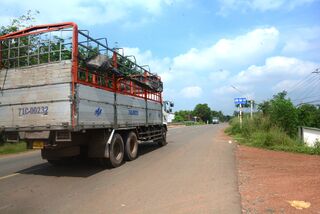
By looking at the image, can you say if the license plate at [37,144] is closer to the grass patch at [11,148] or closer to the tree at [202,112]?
the grass patch at [11,148]

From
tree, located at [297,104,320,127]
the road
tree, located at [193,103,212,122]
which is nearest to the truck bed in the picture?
the road

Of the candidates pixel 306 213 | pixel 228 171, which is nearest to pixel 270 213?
pixel 306 213

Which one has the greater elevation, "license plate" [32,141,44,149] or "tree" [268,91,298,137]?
"tree" [268,91,298,137]

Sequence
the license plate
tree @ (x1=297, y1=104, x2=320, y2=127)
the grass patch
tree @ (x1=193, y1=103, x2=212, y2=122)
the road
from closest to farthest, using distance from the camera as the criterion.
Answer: the road < the license plate < the grass patch < tree @ (x1=297, y1=104, x2=320, y2=127) < tree @ (x1=193, y1=103, x2=212, y2=122)

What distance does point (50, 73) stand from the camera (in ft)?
29.6

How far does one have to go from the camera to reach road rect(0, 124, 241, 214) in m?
6.18

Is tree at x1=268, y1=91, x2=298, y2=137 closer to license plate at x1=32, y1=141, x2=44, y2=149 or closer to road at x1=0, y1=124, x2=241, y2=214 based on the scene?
road at x1=0, y1=124, x2=241, y2=214

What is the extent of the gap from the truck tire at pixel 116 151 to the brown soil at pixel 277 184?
3.85 meters

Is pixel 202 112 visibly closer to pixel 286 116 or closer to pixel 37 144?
pixel 286 116

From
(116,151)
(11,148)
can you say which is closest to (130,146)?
(116,151)

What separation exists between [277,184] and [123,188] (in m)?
3.63

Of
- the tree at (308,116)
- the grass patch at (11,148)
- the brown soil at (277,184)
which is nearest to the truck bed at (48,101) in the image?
the brown soil at (277,184)

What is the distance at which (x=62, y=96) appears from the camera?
28.7ft

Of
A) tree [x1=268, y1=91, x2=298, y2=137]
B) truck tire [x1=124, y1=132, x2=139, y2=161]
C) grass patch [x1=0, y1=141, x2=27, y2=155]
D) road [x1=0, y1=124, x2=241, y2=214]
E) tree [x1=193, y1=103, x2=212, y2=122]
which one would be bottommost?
road [x1=0, y1=124, x2=241, y2=214]
